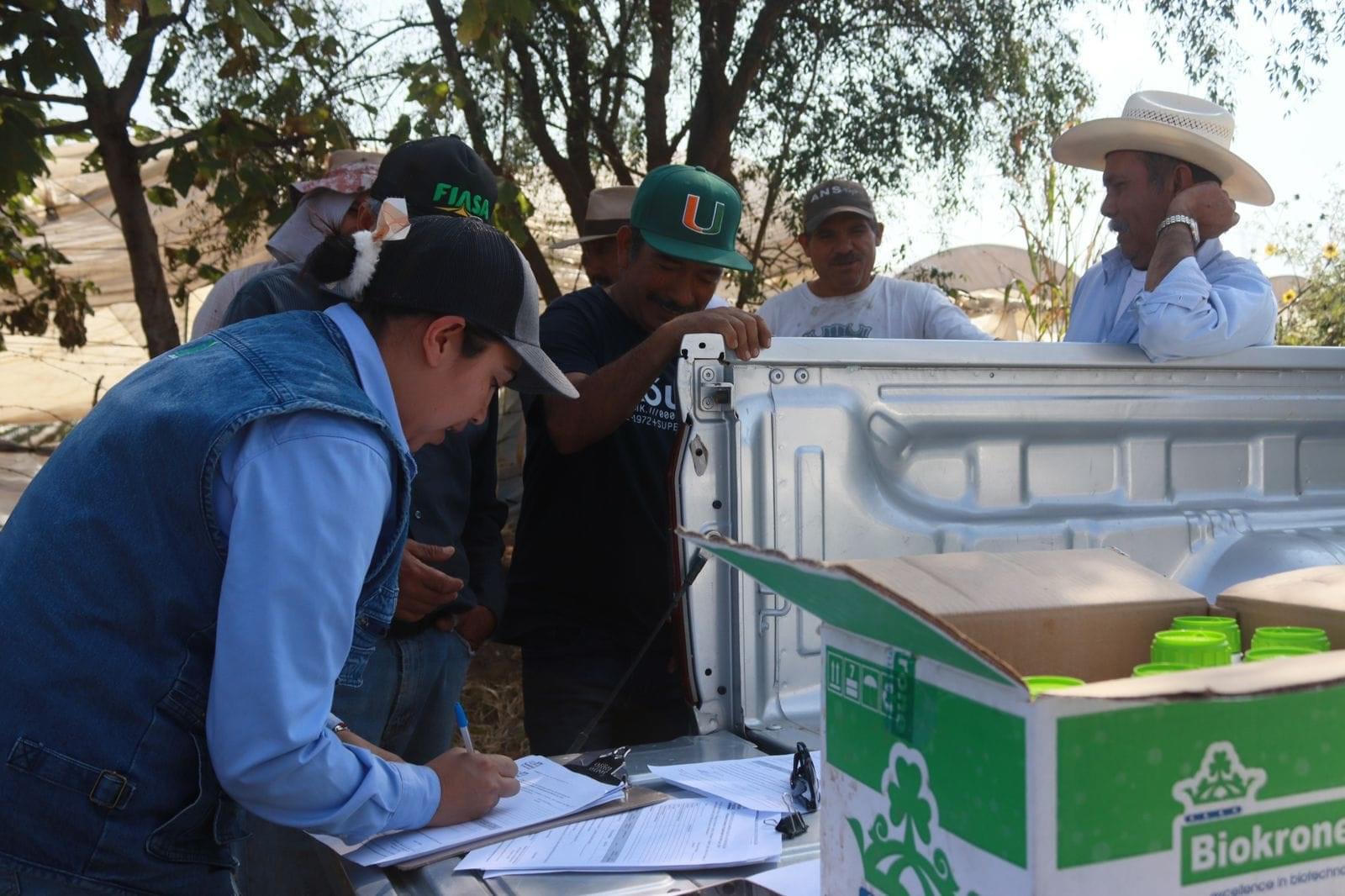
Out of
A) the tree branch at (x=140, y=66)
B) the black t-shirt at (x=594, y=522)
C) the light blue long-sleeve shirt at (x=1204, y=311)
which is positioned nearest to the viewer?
the light blue long-sleeve shirt at (x=1204, y=311)

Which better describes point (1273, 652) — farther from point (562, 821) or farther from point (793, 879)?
point (562, 821)

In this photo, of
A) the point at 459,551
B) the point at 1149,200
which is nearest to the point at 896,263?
the point at 1149,200

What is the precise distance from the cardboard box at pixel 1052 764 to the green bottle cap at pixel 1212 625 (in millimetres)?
225

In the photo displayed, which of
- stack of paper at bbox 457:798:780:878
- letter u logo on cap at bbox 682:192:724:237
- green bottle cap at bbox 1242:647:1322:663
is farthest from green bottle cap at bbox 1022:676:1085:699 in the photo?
letter u logo on cap at bbox 682:192:724:237

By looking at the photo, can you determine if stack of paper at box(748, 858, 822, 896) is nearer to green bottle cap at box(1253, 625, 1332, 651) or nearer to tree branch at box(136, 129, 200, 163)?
green bottle cap at box(1253, 625, 1332, 651)

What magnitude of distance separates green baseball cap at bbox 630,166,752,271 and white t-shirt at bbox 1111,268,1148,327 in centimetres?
102

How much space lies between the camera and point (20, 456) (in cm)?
895

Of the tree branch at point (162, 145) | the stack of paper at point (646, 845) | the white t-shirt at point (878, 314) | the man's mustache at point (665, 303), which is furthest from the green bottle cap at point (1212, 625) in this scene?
the tree branch at point (162, 145)

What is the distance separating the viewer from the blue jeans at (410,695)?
2508 millimetres

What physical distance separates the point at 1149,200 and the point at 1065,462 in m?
1.03

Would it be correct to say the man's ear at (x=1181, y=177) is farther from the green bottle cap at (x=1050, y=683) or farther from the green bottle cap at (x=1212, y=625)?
the green bottle cap at (x=1050, y=683)

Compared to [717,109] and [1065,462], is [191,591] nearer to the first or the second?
[1065,462]

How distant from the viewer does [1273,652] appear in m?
1.20

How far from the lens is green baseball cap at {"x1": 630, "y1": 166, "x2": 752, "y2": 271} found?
2.87 meters
